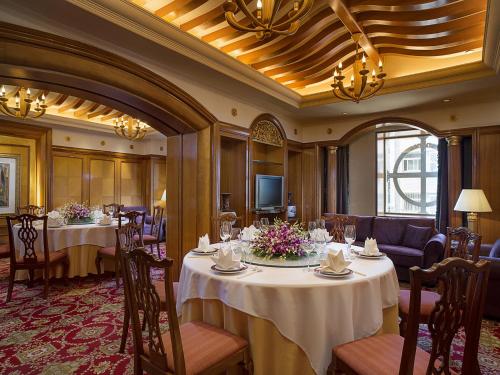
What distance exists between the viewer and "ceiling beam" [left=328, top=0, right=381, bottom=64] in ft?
9.66

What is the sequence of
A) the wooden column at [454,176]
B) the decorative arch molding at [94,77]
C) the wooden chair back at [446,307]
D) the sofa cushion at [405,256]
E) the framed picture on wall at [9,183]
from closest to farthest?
the wooden chair back at [446,307], the decorative arch molding at [94,77], the sofa cushion at [405,256], the wooden column at [454,176], the framed picture on wall at [9,183]

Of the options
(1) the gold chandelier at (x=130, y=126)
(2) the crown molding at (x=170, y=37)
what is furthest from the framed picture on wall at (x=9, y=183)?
(2) the crown molding at (x=170, y=37)

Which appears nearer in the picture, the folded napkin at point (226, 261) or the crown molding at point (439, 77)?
the folded napkin at point (226, 261)

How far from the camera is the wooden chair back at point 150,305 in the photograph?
1.43 metres

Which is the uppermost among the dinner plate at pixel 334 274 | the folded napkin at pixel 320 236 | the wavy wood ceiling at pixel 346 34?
the wavy wood ceiling at pixel 346 34

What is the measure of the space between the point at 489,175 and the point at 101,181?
8304mm

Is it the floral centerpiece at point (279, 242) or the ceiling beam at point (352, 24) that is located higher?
the ceiling beam at point (352, 24)

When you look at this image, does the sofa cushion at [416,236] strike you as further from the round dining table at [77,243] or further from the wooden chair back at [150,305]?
the round dining table at [77,243]

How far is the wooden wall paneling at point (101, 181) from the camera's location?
8070 millimetres

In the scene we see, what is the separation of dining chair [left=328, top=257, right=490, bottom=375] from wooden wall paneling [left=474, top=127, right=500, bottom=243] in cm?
416

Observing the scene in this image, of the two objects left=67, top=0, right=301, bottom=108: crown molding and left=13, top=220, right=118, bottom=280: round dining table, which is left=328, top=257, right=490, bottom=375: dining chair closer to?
left=67, top=0, right=301, bottom=108: crown molding

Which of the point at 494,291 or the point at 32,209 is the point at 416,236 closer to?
the point at 494,291

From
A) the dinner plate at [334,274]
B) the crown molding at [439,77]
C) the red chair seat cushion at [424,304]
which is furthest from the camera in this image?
the crown molding at [439,77]

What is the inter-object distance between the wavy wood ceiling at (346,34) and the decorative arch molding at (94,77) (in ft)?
2.10
